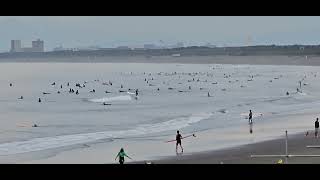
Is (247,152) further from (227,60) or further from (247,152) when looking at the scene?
(227,60)

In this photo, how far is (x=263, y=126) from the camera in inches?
607

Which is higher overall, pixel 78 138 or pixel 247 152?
pixel 247 152

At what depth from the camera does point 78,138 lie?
1399cm

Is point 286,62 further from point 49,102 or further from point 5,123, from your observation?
point 5,123

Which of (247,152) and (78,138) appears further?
(78,138)

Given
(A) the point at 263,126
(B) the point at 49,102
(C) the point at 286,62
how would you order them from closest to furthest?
(A) the point at 263,126 < (B) the point at 49,102 < (C) the point at 286,62

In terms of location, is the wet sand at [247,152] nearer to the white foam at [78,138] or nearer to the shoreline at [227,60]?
the white foam at [78,138]

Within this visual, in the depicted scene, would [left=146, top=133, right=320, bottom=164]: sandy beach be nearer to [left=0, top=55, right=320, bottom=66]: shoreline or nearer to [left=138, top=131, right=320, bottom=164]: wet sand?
[left=138, top=131, right=320, bottom=164]: wet sand

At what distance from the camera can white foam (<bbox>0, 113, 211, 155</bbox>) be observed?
1236cm

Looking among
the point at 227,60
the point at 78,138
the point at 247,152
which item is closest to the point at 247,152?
the point at 247,152

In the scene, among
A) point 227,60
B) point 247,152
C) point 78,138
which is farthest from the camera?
point 227,60

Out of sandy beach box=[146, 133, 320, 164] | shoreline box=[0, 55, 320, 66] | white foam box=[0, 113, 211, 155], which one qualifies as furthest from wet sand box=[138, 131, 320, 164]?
shoreline box=[0, 55, 320, 66]
